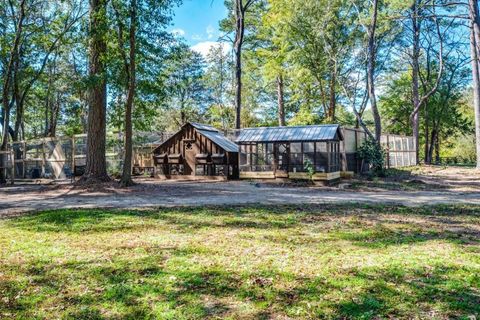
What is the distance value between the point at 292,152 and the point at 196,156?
5.02 m

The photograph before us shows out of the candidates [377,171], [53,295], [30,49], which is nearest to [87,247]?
[53,295]

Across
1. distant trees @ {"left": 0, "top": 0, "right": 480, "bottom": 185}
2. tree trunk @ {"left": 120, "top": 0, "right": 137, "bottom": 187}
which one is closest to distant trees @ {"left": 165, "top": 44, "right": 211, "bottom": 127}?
distant trees @ {"left": 0, "top": 0, "right": 480, "bottom": 185}

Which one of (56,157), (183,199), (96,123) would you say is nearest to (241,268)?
(183,199)

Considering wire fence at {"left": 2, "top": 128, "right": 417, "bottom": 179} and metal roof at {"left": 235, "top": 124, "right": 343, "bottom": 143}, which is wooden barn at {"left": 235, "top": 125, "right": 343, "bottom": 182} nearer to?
metal roof at {"left": 235, "top": 124, "right": 343, "bottom": 143}

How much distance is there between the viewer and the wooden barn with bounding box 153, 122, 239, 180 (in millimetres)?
18000

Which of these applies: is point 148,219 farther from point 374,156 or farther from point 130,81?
point 374,156

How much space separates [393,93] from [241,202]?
3089cm

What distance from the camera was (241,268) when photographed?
4.22m

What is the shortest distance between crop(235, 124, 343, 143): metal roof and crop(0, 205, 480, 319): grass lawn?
8743 millimetres

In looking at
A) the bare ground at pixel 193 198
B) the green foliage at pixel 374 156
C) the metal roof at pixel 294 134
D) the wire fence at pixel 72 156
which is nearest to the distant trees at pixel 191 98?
the wire fence at pixel 72 156

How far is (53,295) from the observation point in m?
3.54

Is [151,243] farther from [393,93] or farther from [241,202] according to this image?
[393,93]

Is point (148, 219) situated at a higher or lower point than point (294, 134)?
lower

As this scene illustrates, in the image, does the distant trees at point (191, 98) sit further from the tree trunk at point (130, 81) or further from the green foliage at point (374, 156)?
the tree trunk at point (130, 81)
